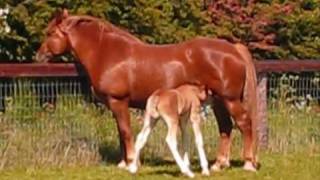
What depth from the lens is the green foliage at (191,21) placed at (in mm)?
15375

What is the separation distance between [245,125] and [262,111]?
196 cm

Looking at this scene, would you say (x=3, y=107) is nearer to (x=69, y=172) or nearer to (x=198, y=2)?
(x=69, y=172)

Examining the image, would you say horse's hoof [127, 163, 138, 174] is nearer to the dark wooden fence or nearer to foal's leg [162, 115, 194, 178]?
foal's leg [162, 115, 194, 178]

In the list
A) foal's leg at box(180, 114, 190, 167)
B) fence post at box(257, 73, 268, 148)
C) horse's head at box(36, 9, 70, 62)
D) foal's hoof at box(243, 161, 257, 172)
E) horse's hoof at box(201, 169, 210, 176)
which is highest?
horse's head at box(36, 9, 70, 62)

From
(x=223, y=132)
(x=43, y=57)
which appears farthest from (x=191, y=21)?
(x=43, y=57)

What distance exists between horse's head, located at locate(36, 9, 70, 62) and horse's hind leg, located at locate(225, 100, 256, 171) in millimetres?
2222

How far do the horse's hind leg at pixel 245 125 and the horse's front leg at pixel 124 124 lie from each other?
1.24m

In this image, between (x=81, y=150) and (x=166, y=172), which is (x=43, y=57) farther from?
(x=166, y=172)

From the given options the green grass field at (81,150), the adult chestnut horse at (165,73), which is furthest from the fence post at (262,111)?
the adult chestnut horse at (165,73)

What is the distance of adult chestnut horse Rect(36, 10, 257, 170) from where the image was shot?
517 inches

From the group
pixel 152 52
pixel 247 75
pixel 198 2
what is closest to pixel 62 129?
pixel 152 52

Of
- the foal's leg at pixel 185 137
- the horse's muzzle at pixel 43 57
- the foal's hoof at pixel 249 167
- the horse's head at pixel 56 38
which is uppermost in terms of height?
the horse's head at pixel 56 38

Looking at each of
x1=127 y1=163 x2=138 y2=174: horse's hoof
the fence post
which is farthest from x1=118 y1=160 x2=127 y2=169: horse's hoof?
the fence post

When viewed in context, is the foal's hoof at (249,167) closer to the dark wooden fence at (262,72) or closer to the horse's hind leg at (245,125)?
the horse's hind leg at (245,125)
